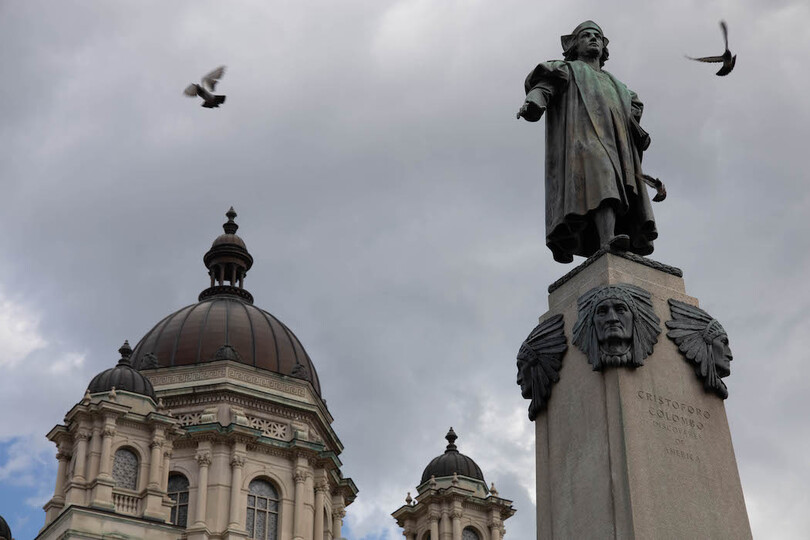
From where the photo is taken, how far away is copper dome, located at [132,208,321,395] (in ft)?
195

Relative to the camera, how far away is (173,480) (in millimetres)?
55094

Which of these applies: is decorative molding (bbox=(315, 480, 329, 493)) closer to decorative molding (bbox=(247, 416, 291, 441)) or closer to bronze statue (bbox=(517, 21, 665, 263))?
decorative molding (bbox=(247, 416, 291, 441))

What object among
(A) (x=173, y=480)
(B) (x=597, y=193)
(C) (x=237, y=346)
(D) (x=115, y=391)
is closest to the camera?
(B) (x=597, y=193)

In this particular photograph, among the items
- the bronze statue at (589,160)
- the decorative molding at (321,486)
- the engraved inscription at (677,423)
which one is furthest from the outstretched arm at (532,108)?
the decorative molding at (321,486)

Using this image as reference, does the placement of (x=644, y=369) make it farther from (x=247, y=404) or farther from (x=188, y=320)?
(x=188, y=320)

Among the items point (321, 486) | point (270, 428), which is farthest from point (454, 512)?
point (270, 428)

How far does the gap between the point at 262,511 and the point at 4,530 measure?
11.9m

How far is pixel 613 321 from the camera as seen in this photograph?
30.9 ft

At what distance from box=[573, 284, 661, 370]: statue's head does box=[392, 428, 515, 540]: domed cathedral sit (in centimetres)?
4735

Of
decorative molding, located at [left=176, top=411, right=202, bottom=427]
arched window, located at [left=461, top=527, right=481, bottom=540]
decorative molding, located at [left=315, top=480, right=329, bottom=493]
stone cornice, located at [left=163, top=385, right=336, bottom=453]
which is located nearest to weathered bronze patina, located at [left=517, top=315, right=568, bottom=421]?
decorative molding, located at [left=176, top=411, right=202, bottom=427]

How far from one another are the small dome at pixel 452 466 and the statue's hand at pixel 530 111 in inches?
1927

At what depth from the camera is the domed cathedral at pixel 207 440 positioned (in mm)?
45688

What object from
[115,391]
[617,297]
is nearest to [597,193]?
[617,297]

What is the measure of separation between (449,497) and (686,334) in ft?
157
